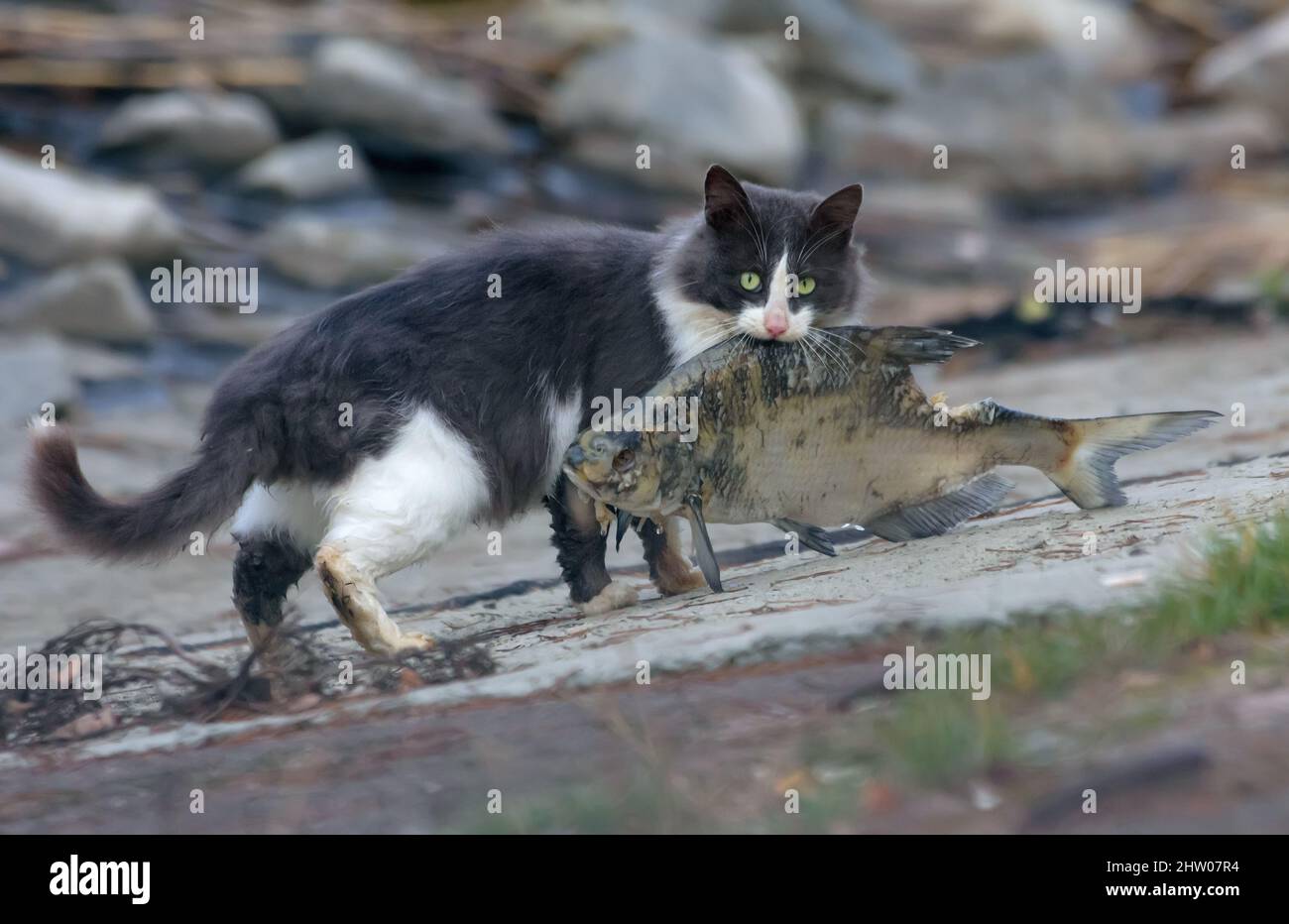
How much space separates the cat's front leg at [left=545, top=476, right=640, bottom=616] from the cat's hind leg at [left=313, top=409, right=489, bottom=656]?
418 millimetres

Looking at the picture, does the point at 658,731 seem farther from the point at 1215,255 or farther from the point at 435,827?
the point at 1215,255

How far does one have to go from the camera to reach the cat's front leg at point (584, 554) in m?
5.50

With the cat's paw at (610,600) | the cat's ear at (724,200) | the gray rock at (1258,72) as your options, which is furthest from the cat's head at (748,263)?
the gray rock at (1258,72)

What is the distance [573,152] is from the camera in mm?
13977

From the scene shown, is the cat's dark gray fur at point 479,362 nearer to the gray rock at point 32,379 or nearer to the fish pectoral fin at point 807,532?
the fish pectoral fin at point 807,532

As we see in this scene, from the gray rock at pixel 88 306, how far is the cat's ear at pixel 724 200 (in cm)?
657

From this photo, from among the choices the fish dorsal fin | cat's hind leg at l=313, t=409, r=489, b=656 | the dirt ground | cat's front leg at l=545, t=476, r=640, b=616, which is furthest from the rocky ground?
the fish dorsal fin

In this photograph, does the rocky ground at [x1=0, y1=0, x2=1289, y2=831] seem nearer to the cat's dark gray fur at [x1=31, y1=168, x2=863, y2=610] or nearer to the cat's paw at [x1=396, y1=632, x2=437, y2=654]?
the cat's paw at [x1=396, y1=632, x2=437, y2=654]

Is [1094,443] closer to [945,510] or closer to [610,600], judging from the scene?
[945,510]

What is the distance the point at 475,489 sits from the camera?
5297 millimetres

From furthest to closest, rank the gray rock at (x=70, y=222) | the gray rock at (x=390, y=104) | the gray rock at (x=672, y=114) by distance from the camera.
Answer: the gray rock at (x=672, y=114)
the gray rock at (x=390, y=104)
the gray rock at (x=70, y=222)

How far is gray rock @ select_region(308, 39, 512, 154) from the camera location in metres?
13.2

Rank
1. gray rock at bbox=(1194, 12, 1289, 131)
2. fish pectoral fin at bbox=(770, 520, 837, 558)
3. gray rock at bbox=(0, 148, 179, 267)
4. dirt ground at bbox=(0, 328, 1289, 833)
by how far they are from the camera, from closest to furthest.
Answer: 1. dirt ground at bbox=(0, 328, 1289, 833)
2. fish pectoral fin at bbox=(770, 520, 837, 558)
3. gray rock at bbox=(0, 148, 179, 267)
4. gray rock at bbox=(1194, 12, 1289, 131)

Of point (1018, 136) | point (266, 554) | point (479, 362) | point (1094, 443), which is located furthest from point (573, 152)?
point (1094, 443)
